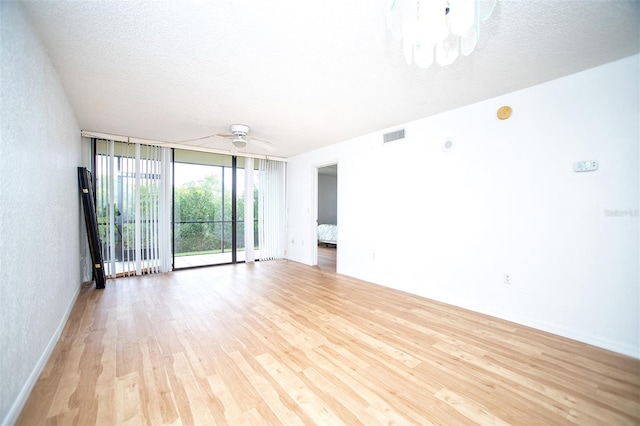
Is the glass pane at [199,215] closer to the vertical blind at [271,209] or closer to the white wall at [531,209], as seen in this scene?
the vertical blind at [271,209]

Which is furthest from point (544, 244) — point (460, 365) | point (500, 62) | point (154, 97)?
point (154, 97)

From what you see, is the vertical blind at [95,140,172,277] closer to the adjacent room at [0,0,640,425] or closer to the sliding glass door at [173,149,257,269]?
the adjacent room at [0,0,640,425]

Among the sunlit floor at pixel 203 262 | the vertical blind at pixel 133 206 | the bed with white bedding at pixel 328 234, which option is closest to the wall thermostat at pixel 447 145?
the sunlit floor at pixel 203 262

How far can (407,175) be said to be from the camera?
12.8 ft

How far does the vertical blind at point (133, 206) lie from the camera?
450cm

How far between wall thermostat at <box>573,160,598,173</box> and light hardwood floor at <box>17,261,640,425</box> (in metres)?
1.59

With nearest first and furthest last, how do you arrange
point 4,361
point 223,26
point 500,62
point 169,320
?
point 4,361 → point 223,26 → point 500,62 → point 169,320

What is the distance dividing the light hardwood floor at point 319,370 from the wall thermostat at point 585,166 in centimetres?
159

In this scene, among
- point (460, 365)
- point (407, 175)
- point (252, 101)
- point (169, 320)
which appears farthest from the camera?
point (407, 175)

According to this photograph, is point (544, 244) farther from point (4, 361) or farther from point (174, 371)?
point (4, 361)

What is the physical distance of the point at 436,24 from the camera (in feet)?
4.51

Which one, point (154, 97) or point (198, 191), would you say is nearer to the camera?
point (154, 97)

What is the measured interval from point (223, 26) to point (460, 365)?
306 centimetres

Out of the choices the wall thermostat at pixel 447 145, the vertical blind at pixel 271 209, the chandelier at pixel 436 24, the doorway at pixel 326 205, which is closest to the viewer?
the chandelier at pixel 436 24
